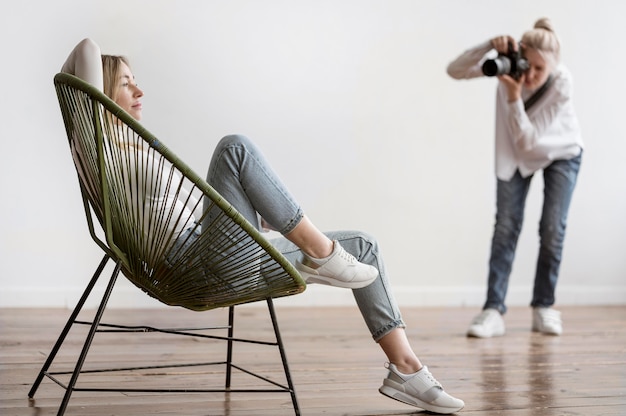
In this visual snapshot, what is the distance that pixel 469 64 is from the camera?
3305mm

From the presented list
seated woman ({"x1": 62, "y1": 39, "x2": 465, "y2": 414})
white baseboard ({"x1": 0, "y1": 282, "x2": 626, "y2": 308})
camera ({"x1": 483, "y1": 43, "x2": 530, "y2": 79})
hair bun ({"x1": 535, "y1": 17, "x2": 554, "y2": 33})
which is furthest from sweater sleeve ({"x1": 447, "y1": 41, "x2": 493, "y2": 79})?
seated woman ({"x1": 62, "y1": 39, "x2": 465, "y2": 414})

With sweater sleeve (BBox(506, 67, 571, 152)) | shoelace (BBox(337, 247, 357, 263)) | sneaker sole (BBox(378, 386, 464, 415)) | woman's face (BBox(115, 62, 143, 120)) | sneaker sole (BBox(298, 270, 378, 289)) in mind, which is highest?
woman's face (BBox(115, 62, 143, 120))

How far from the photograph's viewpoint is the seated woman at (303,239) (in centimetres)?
172

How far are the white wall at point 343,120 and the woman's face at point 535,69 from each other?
0.96m

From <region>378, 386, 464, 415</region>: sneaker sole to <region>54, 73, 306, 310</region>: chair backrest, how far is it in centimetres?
34

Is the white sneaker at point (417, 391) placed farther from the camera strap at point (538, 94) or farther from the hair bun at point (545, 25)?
the hair bun at point (545, 25)

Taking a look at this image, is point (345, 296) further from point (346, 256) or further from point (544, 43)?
point (346, 256)

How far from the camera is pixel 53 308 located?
3.61 meters

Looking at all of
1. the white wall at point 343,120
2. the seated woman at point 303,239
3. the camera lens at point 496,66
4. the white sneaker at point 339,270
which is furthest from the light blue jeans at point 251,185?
the white wall at point 343,120

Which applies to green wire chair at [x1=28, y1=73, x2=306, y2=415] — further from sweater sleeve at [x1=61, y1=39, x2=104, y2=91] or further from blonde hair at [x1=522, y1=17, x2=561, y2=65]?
blonde hair at [x1=522, y1=17, x2=561, y2=65]

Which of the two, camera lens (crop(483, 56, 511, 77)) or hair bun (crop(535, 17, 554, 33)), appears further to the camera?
hair bun (crop(535, 17, 554, 33))

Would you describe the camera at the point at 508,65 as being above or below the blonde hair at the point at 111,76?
below

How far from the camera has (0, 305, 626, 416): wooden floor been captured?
2006 millimetres

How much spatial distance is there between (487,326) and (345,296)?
0.95m
